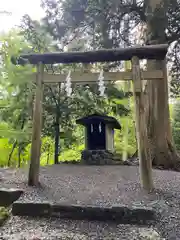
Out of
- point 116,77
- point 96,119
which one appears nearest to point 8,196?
point 116,77

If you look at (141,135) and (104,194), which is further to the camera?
(141,135)

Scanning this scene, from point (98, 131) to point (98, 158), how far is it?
38.7 inches

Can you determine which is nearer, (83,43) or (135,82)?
(135,82)

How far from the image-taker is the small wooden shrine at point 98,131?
805 centimetres

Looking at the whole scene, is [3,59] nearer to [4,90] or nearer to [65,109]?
[4,90]

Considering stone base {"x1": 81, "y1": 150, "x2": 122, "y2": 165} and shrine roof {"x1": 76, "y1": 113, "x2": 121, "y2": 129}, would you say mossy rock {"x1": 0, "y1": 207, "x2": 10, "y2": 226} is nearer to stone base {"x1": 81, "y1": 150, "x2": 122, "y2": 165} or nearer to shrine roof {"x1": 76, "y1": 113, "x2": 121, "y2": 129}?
stone base {"x1": 81, "y1": 150, "x2": 122, "y2": 165}

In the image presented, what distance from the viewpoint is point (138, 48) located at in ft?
14.6

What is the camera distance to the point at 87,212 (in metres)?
3.27

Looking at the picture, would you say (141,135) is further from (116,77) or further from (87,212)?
(87,212)

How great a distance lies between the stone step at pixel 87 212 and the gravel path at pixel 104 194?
0.38 feet

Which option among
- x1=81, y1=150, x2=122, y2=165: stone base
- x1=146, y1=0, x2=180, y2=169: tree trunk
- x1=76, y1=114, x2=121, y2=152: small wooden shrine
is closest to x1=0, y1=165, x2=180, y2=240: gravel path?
x1=146, y1=0, x2=180, y2=169: tree trunk

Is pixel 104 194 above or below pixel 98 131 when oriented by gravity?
below

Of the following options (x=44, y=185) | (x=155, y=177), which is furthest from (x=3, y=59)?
(x=155, y=177)

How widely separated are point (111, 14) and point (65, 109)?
11.5ft
